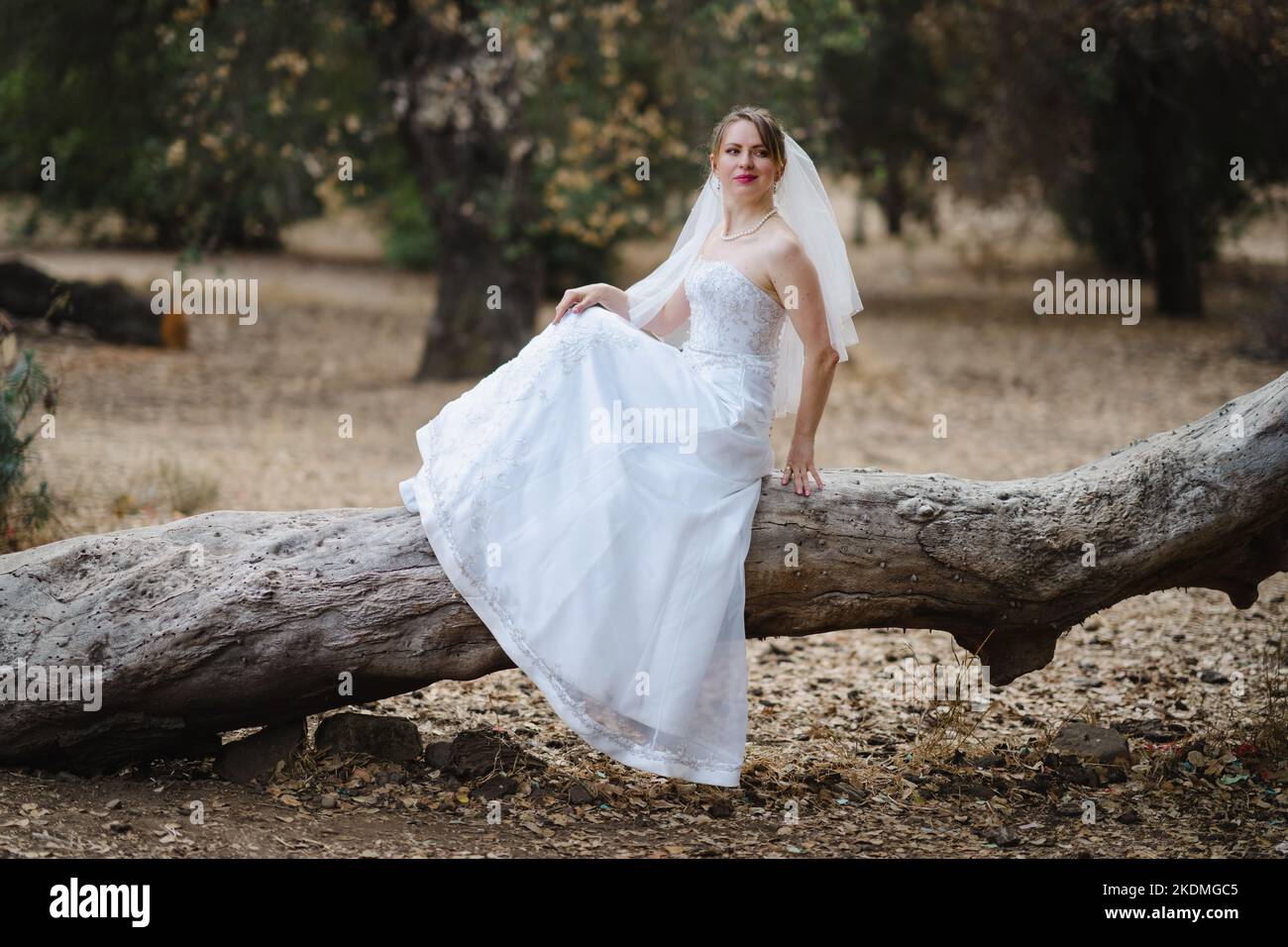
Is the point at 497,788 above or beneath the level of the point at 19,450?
beneath

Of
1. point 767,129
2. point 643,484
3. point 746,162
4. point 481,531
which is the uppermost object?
point 767,129

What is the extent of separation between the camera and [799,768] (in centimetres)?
520

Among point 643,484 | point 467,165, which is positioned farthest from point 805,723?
point 467,165

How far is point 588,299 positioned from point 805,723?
7.34 feet

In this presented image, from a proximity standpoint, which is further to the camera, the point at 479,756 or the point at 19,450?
the point at 19,450

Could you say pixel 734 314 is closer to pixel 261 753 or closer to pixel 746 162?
pixel 746 162

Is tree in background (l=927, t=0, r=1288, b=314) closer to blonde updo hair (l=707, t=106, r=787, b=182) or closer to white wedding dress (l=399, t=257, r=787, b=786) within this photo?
blonde updo hair (l=707, t=106, r=787, b=182)

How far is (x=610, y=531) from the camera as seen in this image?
14.4 feet

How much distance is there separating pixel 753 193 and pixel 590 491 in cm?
135

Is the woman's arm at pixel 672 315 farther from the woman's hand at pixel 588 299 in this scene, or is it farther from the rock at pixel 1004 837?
the rock at pixel 1004 837

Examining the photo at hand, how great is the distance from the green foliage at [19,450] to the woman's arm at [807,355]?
4151mm

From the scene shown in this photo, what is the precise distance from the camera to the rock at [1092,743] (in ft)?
16.7

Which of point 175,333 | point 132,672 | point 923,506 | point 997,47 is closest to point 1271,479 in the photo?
point 923,506

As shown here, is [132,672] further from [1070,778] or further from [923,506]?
[1070,778]
